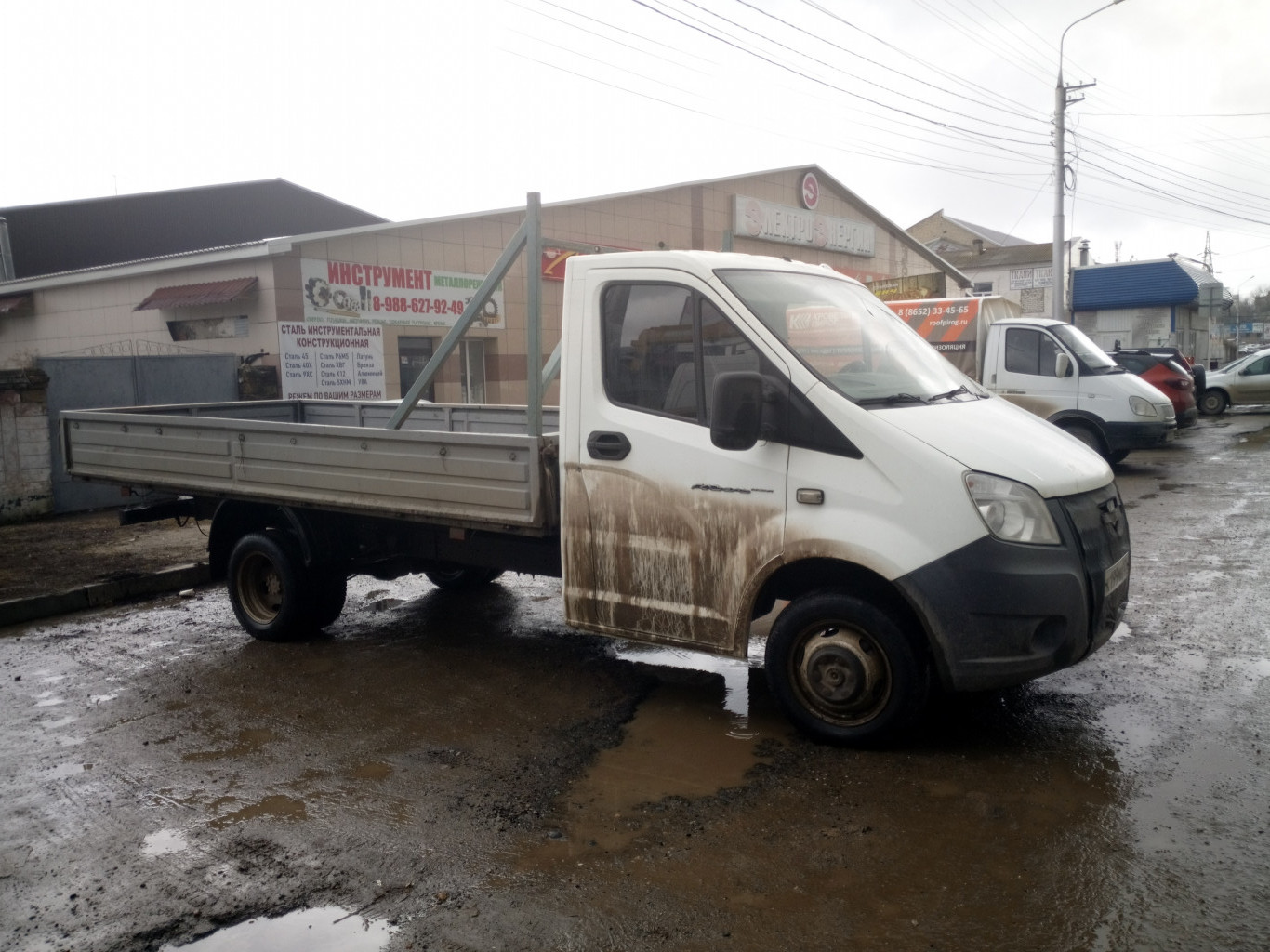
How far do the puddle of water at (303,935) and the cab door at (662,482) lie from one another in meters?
2.02

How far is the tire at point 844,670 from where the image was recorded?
4359 mm

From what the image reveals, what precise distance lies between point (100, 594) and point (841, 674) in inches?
252

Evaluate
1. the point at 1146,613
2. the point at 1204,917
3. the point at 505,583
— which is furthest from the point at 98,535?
the point at 1204,917

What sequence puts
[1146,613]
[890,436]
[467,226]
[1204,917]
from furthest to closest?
[467,226] → [1146,613] → [890,436] → [1204,917]

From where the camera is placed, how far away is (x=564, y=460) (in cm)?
507

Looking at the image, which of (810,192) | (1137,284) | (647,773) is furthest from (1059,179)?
(647,773)

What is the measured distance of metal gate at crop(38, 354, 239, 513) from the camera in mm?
12188

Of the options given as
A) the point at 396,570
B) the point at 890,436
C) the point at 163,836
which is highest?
the point at 890,436

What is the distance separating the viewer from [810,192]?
1032 inches

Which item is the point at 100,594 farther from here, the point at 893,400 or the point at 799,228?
the point at 799,228

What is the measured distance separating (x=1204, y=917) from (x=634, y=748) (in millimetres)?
2371

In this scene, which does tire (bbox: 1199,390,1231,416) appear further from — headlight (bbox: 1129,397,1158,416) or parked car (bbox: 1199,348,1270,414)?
headlight (bbox: 1129,397,1158,416)

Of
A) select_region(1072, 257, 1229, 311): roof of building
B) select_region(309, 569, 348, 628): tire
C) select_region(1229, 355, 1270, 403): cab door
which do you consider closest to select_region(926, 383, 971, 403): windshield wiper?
select_region(309, 569, 348, 628): tire

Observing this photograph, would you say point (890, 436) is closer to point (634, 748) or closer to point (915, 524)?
point (915, 524)
